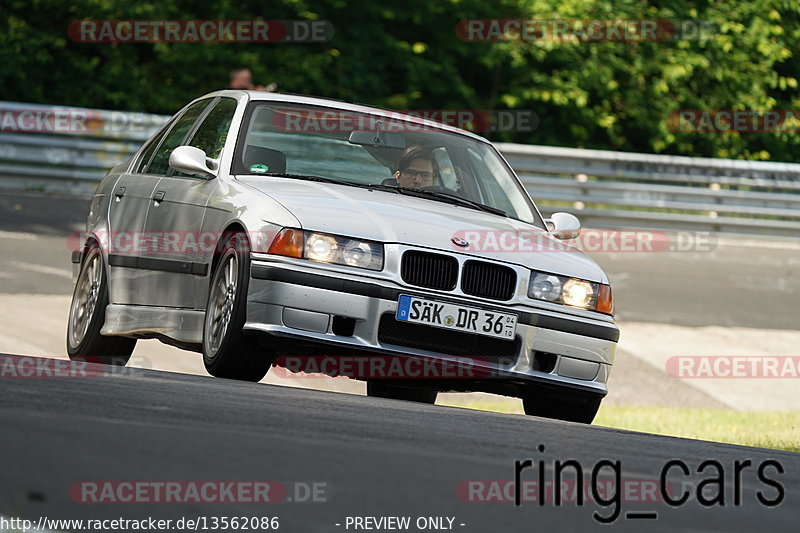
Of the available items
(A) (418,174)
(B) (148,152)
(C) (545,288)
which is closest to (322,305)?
(C) (545,288)

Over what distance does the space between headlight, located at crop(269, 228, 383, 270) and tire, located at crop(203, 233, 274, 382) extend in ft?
0.62

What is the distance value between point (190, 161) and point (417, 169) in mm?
1286

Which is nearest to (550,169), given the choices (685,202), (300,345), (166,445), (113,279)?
(685,202)

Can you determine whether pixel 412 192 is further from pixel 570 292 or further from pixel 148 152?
pixel 148 152

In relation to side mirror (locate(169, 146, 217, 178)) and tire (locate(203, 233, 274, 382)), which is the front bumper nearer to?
tire (locate(203, 233, 274, 382))

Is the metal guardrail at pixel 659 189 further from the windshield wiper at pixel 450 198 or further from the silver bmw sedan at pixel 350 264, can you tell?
the windshield wiper at pixel 450 198

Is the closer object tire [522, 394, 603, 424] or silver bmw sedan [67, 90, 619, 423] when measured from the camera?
silver bmw sedan [67, 90, 619, 423]

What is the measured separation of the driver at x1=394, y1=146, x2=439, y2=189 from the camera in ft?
27.2

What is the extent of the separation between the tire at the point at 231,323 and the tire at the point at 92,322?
147 cm

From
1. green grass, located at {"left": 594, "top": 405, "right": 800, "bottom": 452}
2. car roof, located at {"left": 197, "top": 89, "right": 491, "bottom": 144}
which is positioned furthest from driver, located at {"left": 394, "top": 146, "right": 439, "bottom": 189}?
green grass, located at {"left": 594, "top": 405, "right": 800, "bottom": 452}

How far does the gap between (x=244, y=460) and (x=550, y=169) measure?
1607 centimetres

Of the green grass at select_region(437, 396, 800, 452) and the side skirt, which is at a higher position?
the side skirt

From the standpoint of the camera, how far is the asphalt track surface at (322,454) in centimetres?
392

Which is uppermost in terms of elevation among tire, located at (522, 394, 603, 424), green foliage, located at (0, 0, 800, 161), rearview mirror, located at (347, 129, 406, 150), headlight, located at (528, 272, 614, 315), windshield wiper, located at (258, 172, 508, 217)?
green foliage, located at (0, 0, 800, 161)
